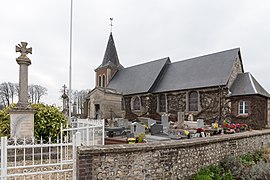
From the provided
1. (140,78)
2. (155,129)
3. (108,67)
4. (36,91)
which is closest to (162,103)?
(140,78)

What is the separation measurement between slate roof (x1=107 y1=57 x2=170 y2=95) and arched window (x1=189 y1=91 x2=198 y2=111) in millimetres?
5135

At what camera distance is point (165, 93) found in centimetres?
2273

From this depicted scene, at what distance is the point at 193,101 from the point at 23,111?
54.7ft

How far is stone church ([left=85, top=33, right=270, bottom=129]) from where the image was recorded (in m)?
17.7

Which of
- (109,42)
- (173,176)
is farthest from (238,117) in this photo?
(109,42)

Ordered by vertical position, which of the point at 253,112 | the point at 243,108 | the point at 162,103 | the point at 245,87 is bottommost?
the point at 253,112

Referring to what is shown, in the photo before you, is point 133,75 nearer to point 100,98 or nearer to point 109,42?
point 100,98

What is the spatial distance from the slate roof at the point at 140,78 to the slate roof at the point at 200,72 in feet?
3.06

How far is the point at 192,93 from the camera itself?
67.7ft

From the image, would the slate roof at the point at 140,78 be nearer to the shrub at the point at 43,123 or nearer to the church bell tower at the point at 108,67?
the church bell tower at the point at 108,67

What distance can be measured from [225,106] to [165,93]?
662cm

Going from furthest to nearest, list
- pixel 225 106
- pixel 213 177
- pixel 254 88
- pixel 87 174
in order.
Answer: pixel 225 106
pixel 254 88
pixel 213 177
pixel 87 174

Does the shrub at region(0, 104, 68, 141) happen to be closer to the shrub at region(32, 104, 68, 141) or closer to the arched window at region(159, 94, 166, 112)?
the shrub at region(32, 104, 68, 141)

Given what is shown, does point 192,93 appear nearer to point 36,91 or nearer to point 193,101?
point 193,101
